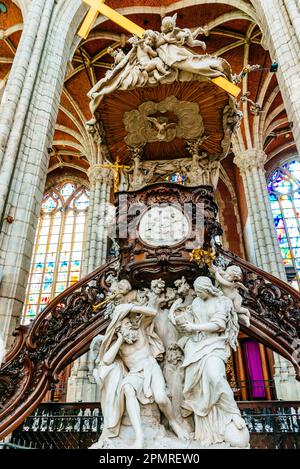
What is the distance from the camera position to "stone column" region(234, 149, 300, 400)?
9.26m

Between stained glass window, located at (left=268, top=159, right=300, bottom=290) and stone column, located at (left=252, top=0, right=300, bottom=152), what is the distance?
25.5 ft

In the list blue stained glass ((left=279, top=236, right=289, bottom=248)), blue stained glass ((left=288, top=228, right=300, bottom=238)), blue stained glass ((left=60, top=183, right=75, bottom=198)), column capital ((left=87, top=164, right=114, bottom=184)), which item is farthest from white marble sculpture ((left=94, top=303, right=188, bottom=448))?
blue stained glass ((left=60, top=183, right=75, bottom=198))

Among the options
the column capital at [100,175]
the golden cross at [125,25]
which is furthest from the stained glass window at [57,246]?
the golden cross at [125,25]

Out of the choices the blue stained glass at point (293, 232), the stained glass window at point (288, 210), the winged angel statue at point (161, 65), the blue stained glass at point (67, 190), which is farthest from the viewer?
the blue stained glass at point (67, 190)

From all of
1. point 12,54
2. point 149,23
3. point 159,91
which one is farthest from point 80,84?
point 159,91

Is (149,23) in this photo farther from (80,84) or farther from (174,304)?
(174,304)

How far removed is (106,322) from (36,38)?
6.14 m

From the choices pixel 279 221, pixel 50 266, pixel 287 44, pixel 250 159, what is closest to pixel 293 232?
pixel 279 221

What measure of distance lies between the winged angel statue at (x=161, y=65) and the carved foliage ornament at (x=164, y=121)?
429 mm

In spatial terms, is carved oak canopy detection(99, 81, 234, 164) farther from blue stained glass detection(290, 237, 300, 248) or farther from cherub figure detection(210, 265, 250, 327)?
blue stained glass detection(290, 237, 300, 248)

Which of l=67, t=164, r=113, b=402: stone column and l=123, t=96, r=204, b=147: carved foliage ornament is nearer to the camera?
l=123, t=96, r=204, b=147: carved foliage ornament

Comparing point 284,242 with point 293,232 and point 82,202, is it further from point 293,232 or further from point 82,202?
point 82,202

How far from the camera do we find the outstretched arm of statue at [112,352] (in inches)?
120

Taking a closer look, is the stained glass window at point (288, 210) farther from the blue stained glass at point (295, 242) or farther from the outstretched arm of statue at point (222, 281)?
the outstretched arm of statue at point (222, 281)
